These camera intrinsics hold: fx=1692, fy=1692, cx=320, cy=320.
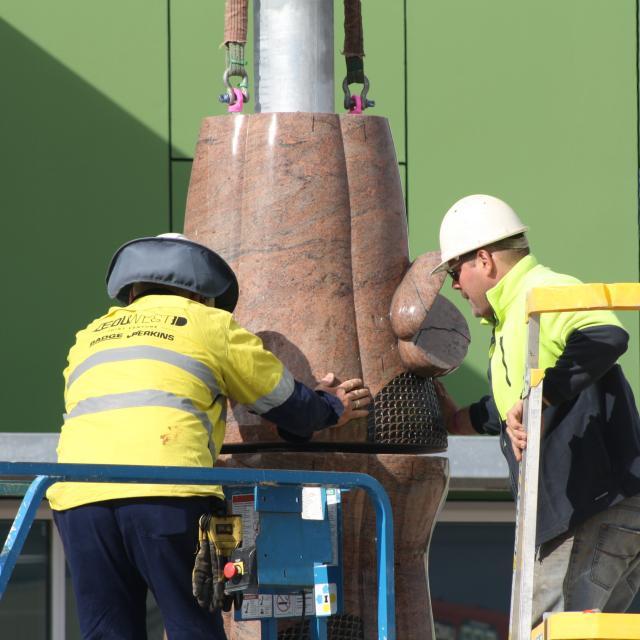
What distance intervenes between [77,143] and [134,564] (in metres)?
6.53

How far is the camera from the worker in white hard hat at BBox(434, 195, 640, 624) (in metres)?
4.96

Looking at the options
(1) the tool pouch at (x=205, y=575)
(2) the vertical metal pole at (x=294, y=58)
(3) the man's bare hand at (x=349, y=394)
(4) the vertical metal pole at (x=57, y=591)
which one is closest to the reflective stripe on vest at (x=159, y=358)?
(1) the tool pouch at (x=205, y=575)

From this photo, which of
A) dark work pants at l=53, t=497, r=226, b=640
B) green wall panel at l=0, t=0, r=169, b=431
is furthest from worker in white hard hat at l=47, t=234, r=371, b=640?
green wall panel at l=0, t=0, r=169, b=431

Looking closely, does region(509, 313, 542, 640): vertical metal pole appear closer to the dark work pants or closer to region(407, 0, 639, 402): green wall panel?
the dark work pants

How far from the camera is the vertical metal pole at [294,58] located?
6.46 m

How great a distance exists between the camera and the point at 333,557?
17.2 ft

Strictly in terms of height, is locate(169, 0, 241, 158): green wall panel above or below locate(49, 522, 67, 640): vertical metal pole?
above

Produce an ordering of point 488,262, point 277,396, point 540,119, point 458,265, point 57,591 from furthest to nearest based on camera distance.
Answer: point 57,591 → point 540,119 → point 458,265 → point 488,262 → point 277,396

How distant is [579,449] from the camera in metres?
5.08

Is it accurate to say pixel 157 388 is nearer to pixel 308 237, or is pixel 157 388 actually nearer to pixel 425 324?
pixel 308 237

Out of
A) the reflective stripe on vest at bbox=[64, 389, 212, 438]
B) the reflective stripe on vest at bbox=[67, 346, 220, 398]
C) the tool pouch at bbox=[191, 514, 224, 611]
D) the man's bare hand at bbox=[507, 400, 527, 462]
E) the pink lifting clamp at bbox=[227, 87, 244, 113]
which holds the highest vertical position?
the pink lifting clamp at bbox=[227, 87, 244, 113]

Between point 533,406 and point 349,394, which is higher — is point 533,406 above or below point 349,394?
→ below

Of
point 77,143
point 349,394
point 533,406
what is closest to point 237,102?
point 349,394

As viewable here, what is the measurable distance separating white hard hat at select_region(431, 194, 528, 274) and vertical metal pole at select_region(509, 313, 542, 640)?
2.87 ft
